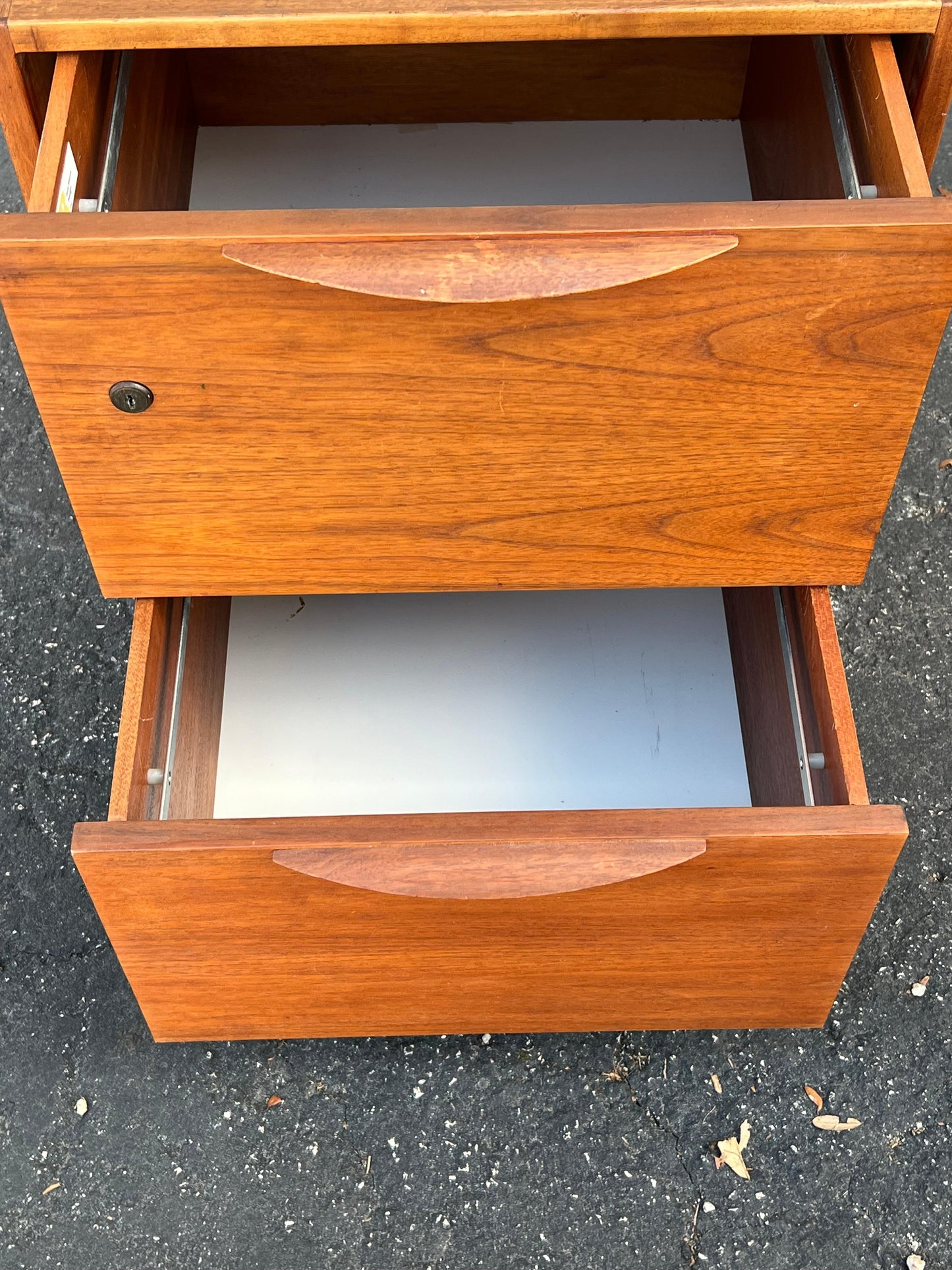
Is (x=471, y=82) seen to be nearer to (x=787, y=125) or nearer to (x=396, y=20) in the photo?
(x=787, y=125)

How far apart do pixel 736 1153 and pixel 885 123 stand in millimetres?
661

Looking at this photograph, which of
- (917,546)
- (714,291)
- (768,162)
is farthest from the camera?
(917,546)

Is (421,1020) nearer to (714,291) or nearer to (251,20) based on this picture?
(714,291)

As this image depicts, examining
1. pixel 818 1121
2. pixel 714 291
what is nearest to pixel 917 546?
pixel 818 1121

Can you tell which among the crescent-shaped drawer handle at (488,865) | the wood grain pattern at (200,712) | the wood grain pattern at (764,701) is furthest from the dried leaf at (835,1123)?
the wood grain pattern at (200,712)

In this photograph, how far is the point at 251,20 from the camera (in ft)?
2.45

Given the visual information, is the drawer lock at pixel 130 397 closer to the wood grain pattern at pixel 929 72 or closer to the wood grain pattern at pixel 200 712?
the wood grain pattern at pixel 200 712

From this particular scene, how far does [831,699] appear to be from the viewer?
85 centimetres

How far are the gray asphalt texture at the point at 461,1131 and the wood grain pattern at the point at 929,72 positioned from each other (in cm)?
49

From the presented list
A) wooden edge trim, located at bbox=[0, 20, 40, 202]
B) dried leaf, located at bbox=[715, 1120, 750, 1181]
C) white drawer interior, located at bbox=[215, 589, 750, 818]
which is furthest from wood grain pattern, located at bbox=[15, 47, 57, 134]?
dried leaf, located at bbox=[715, 1120, 750, 1181]

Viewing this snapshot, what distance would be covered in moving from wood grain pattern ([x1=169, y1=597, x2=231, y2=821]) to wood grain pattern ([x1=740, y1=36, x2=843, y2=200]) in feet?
1.64

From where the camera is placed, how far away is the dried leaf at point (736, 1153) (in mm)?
967

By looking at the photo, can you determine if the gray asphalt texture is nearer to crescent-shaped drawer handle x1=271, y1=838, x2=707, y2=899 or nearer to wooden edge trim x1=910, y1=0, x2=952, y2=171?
crescent-shaped drawer handle x1=271, y1=838, x2=707, y2=899

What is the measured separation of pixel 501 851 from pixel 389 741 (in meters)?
0.26
